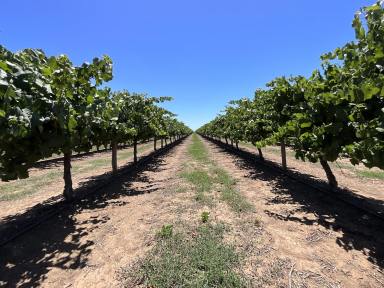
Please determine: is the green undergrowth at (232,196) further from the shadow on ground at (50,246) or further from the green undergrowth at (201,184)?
the shadow on ground at (50,246)

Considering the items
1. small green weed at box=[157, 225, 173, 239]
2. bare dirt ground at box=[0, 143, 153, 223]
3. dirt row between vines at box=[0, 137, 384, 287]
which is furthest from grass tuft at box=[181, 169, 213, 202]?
bare dirt ground at box=[0, 143, 153, 223]

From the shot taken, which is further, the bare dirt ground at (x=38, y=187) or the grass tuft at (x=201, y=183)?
the grass tuft at (x=201, y=183)

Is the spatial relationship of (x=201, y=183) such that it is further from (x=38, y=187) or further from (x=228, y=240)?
(x=38, y=187)

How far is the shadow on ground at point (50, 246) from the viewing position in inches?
226

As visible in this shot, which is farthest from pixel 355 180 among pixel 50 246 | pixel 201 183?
pixel 50 246

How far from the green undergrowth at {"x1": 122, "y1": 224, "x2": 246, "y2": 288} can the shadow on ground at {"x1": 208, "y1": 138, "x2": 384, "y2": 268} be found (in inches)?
121

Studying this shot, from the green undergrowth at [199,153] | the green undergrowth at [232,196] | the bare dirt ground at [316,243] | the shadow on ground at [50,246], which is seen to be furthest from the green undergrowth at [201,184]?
the green undergrowth at [199,153]

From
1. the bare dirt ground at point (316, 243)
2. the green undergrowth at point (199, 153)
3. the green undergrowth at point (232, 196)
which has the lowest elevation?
the bare dirt ground at point (316, 243)

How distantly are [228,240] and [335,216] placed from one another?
13.4ft

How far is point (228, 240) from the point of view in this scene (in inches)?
273

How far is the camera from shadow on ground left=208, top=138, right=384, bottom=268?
6.65 meters

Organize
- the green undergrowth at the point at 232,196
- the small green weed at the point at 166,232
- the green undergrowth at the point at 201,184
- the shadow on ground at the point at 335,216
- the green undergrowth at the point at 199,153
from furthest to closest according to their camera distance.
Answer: the green undergrowth at the point at 199,153 < the green undergrowth at the point at 201,184 < the green undergrowth at the point at 232,196 < the small green weed at the point at 166,232 < the shadow on ground at the point at 335,216

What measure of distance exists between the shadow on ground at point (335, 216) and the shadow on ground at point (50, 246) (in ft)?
19.6

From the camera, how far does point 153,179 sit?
52.4 ft
